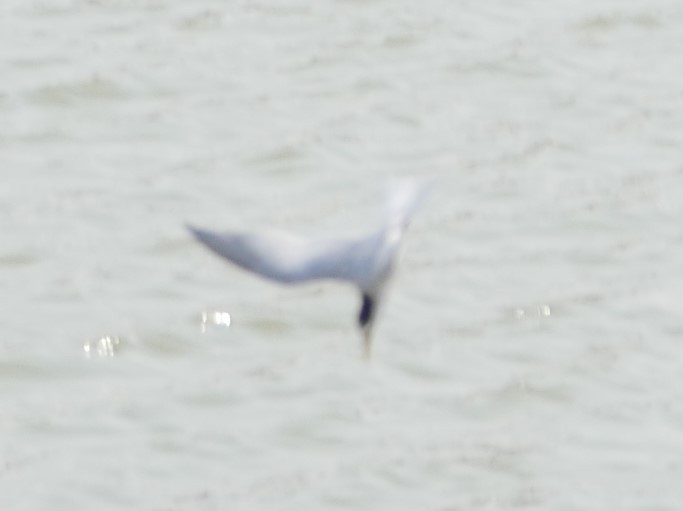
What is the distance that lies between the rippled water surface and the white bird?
202 centimetres

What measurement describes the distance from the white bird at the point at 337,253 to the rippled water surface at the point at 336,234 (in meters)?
2.02

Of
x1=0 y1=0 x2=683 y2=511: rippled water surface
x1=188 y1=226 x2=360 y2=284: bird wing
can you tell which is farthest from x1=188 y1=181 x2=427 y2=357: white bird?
x1=0 y1=0 x2=683 y2=511: rippled water surface

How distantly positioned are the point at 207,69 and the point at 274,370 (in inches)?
87.6

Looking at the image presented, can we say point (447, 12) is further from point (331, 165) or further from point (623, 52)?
point (331, 165)

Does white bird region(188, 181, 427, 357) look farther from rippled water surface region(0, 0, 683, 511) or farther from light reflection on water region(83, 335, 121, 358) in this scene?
light reflection on water region(83, 335, 121, 358)

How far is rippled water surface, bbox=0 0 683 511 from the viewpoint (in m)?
7.41

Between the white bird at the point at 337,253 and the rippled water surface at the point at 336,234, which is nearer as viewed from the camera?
the white bird at the point at 337,253

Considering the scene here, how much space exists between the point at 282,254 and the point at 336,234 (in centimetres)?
322

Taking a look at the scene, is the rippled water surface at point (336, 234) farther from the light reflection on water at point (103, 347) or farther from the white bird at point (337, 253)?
the white bird at point (337, 253)

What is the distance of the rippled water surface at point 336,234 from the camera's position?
7410 millimetres

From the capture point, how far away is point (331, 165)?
357 inches

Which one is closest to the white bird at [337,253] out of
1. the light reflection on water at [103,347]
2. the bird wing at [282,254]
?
the bird wing at [282,254]

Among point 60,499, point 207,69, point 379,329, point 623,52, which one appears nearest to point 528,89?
point 623,52


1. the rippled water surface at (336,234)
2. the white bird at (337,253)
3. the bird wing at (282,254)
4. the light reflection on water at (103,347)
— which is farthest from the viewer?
the light reflection on water at (103,347)
